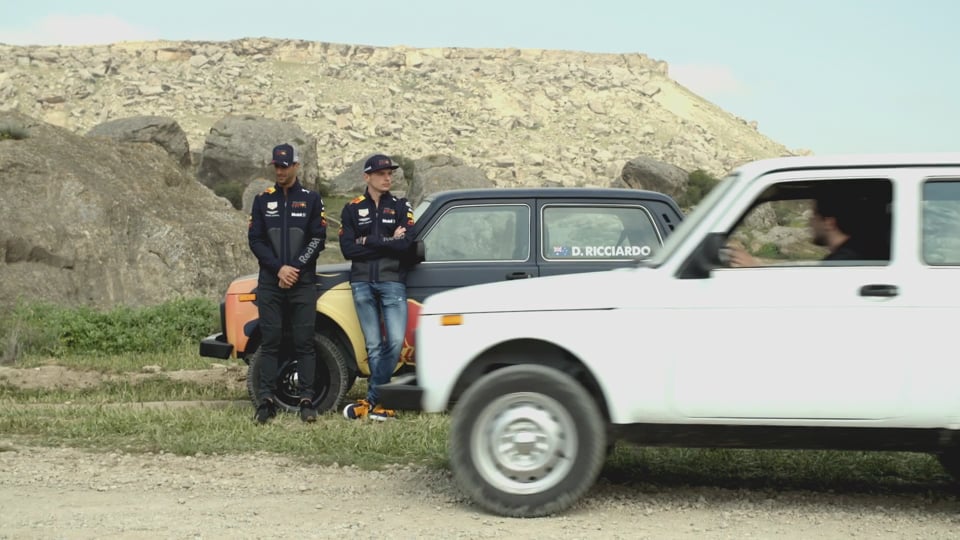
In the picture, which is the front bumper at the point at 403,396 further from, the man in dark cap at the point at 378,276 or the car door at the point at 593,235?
the car door at the point at 593,235

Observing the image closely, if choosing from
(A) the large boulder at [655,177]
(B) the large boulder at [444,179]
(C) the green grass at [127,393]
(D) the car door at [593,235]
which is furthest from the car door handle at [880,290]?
(A) the large boulder at [655,177]

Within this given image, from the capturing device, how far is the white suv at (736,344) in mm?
6297

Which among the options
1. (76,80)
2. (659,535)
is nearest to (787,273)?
(659,535)

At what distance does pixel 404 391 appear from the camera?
6766mm

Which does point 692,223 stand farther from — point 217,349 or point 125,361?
point 125,361

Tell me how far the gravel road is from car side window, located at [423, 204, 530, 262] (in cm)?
258

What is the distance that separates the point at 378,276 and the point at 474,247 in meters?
0.82

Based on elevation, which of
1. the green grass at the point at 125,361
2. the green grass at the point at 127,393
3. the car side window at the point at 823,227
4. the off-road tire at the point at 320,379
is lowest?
the green grass at the point at 127,393

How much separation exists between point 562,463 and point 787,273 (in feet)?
4.64

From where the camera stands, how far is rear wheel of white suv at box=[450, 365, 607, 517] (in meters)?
6.43

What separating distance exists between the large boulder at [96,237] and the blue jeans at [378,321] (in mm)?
7754

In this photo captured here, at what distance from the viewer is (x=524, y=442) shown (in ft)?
21.3

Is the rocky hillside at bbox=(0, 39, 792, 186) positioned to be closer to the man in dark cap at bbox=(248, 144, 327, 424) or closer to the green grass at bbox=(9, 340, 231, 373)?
the green grass at bbox=(9, 340, 231, 373)

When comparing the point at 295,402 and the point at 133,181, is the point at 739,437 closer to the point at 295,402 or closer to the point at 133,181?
the point at 295,402
